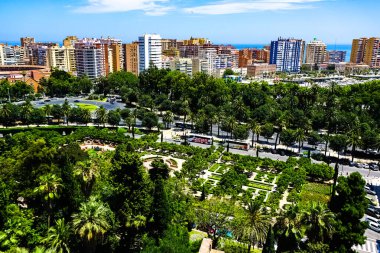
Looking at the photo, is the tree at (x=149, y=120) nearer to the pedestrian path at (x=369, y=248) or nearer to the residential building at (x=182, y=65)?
the pedestrian path at (x=369, y=248)

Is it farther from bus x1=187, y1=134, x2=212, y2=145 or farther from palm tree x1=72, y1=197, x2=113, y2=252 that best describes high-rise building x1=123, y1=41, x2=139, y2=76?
palm tree x1=72, y1=197, x2=113, y2=252

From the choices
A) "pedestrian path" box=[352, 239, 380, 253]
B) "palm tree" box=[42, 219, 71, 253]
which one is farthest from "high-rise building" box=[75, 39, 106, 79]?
"pedestrian path" box=[352, 239, 380, 253]

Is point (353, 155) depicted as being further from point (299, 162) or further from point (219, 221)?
point (219, 221)

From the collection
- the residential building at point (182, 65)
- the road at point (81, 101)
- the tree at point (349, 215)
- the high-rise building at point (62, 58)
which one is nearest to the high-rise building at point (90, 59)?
the high-rise building at point (62, 58)

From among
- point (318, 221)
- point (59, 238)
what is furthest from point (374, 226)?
point (59, 238)

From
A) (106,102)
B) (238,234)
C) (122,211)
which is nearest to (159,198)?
(122,211)
